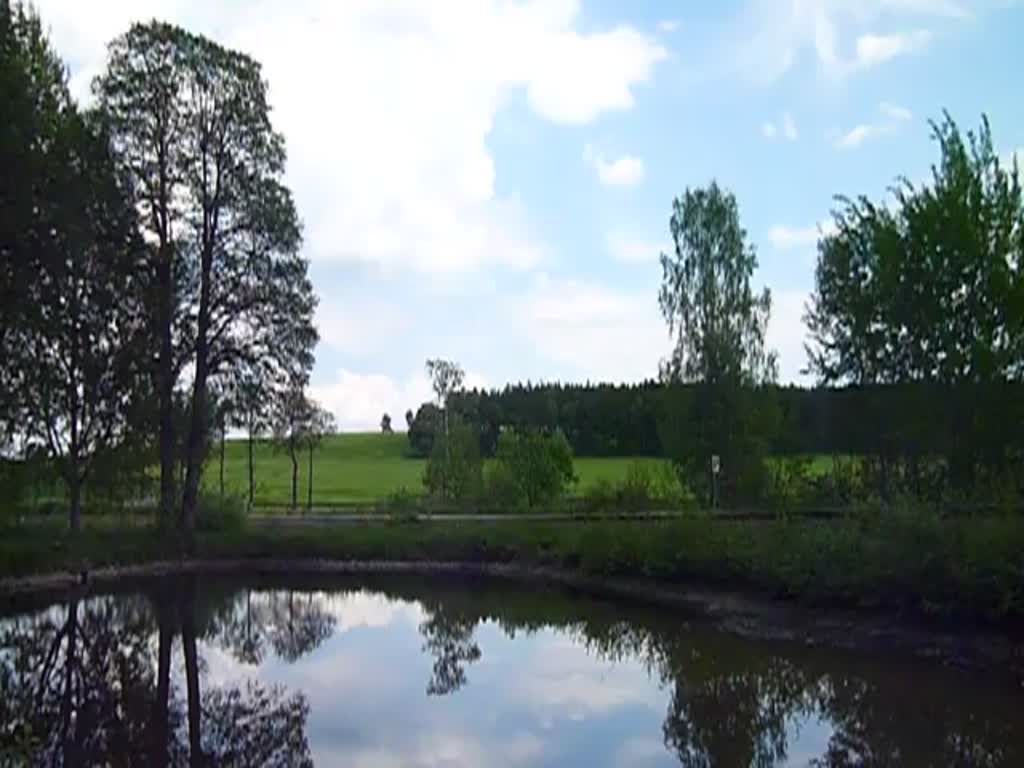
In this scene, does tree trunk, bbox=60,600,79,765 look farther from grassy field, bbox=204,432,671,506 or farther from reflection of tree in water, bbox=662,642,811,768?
grassy field, bbox=204,432,671,506

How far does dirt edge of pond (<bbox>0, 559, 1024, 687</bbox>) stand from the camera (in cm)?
1673

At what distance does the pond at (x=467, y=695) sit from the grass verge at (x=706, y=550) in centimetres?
195

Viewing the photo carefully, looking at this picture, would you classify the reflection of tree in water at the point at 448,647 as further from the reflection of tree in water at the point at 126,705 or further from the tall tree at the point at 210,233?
the tall tree at the point at 210,233

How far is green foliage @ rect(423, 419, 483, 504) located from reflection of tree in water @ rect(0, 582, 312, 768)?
19.2 meters

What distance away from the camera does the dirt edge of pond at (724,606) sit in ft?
54.9

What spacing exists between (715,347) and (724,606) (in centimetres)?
1660

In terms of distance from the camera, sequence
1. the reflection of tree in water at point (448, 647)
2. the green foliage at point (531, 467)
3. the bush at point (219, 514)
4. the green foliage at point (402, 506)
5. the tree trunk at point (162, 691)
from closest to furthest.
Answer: the tree trunk at point (162, 691) → the reflection of tree in water at point (448, 647) → the bush at point (219, 514) → the green foliage at point (402, 506) → the green foliage at point (531, 467)

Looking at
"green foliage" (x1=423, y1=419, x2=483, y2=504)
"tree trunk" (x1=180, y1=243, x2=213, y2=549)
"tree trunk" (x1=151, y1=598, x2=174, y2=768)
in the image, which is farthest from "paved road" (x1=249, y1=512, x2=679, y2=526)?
"tree trunk" (x1=151, y1=598, x2=174, y2=768)

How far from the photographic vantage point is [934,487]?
87.5 ft

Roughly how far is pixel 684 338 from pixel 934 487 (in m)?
13.2

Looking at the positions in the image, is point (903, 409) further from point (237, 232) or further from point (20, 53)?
point (20, 53)

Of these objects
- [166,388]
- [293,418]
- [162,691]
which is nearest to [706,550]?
[162,691]

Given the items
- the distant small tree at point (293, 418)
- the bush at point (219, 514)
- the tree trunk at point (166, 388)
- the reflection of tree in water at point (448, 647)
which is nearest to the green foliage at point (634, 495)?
the distant small tree at point (293, 418)

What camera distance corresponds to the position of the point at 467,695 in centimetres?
1495
